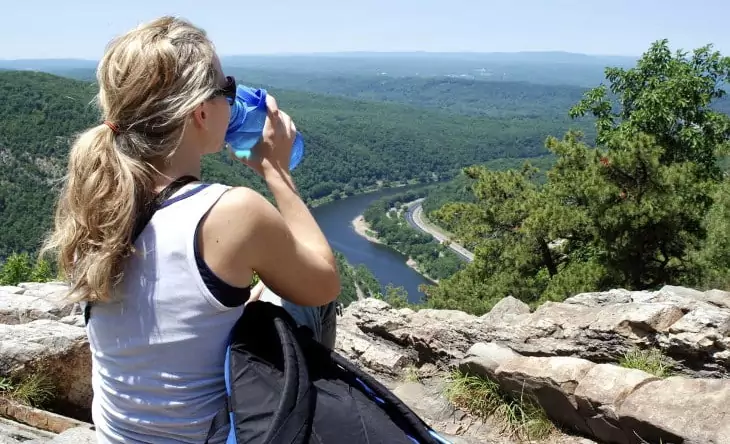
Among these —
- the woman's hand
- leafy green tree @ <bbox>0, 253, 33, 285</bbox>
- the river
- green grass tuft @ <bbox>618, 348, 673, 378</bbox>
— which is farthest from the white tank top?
the river

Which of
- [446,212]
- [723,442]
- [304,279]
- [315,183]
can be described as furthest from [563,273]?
[315,183]

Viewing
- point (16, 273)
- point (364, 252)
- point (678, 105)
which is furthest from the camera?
point (364, 252)

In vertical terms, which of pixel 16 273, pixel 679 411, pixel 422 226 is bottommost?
pixel 422 226

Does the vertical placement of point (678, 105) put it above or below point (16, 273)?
above

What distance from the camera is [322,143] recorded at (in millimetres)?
131500

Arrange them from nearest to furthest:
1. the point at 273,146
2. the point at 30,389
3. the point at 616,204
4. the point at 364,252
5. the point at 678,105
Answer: the point at 273,146 → the point at 30,389 → the point at 616,204 → the point at 678,105 → the point at 364,252

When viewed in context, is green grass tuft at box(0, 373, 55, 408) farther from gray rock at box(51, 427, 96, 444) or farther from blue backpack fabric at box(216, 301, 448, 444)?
blue backpack fabric at box(216, 301, 448, 444)

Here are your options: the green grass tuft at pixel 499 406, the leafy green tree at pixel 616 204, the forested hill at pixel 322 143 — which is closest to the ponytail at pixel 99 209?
the forested hill at pixel 322 143

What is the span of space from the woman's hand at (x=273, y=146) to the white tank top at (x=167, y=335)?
34 cm

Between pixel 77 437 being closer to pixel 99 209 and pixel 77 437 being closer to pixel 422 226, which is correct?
pixel 99 209

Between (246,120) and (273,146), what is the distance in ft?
0.37

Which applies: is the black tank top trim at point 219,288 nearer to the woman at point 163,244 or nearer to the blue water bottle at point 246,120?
the woman at point 163,244

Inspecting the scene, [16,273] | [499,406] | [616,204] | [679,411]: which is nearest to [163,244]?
[679,411]

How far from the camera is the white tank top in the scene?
1.31m
